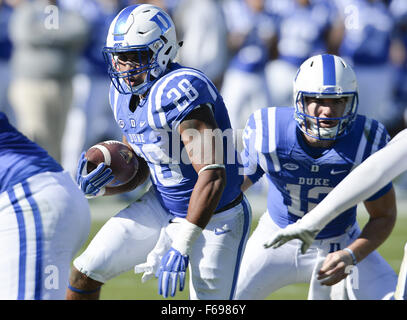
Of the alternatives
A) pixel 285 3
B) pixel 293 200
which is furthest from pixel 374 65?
pixel 293 200

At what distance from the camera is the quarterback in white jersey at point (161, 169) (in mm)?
3934

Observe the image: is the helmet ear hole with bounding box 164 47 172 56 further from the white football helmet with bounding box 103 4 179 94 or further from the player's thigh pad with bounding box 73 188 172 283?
the player's thigh pad with bounding box 73 188 172 283

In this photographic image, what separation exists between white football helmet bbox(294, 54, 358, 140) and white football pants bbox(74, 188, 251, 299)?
498mm

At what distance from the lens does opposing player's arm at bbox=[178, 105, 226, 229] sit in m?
3.77

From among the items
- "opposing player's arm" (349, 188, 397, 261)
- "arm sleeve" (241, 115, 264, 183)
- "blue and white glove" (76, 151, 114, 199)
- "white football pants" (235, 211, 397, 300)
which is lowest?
"white football pants" (235, 211, 397, 300)

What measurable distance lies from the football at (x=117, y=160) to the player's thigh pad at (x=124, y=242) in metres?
0.17

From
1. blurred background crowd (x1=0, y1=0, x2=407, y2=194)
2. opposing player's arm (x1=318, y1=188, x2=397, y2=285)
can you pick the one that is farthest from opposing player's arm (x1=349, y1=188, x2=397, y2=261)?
blurred background crowd (x1=0, y1=0, x2=407, y2=194)

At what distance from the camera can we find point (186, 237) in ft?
12.3

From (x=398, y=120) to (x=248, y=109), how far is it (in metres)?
2.75

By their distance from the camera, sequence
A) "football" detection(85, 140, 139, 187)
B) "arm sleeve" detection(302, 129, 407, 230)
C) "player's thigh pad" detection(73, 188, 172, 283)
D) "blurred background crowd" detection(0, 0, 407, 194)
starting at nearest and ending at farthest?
"arm sleeve" detection(302, 129, 407, 230)
"player's thigh pad" detection(73, 188, 172, 283)
"football" detection(85, 140, 139, 187)
"blurred background crowd" detection(0, 0, 407, 194)

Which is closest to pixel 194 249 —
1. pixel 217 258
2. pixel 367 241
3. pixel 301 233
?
pixel 217 258

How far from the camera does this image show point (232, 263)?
4.07 metres

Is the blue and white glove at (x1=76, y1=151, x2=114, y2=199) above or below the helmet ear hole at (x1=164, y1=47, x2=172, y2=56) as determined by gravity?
Result: below
